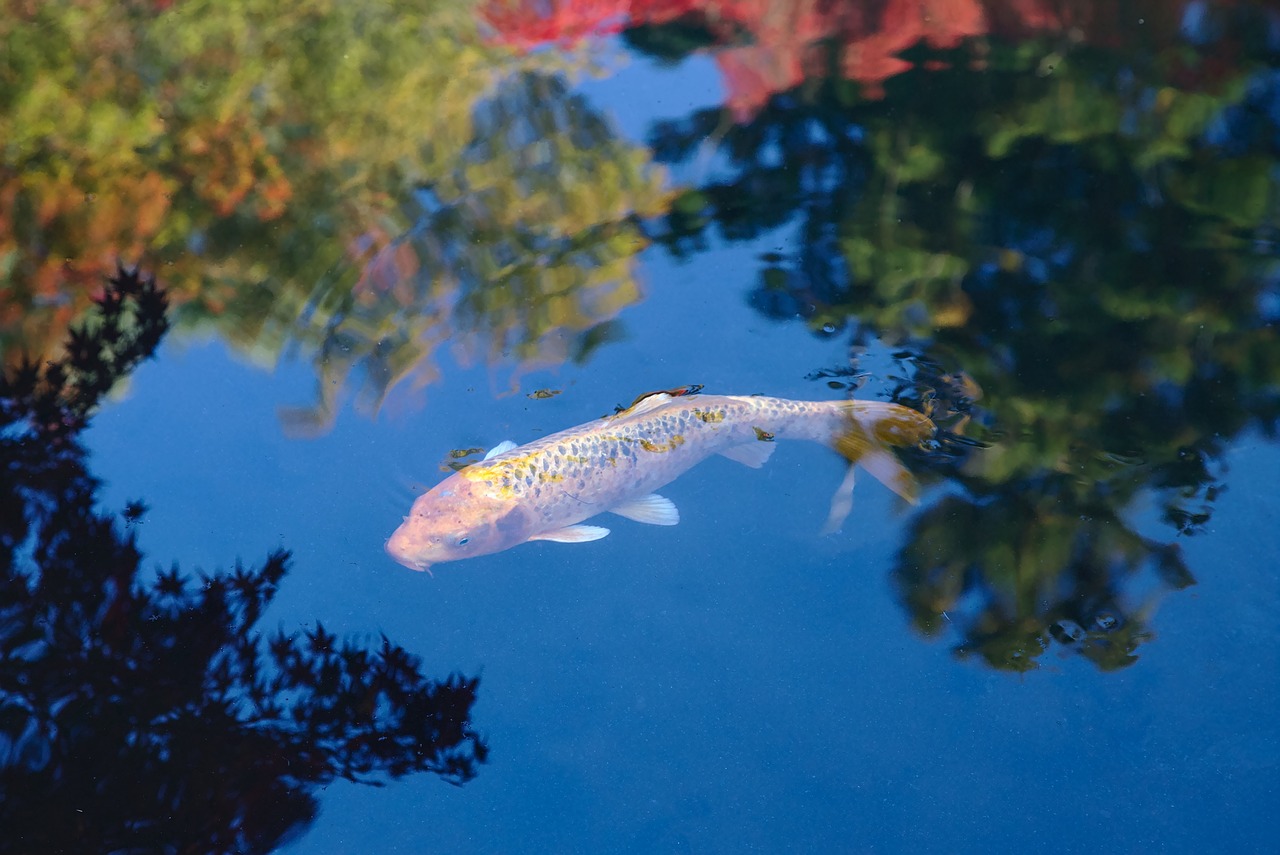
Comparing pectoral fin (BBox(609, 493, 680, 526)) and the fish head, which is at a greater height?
pectoral fin (BBox(609, 493, 680, 526))

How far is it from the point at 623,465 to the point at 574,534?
0.98ft

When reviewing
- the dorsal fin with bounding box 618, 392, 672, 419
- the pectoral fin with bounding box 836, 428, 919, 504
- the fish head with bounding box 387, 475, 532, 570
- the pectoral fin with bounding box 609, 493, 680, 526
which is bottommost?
the fish head with bounding box 387, 475, 532, 570

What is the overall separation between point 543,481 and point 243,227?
7.12ft

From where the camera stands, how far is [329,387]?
143 inches

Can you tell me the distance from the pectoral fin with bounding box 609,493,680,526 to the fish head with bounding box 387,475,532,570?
0.39 meters

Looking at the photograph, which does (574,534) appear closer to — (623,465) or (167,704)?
(623,465)

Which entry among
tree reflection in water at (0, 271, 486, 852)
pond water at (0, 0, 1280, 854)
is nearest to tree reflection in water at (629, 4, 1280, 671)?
pond water at (0, 0, 1280, 854)

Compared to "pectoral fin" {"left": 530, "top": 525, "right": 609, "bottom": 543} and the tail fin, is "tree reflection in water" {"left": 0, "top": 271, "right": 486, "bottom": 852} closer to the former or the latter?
"pectoral fin" {"left": 530, "top": 525, "right": 609, "bottom": 543}

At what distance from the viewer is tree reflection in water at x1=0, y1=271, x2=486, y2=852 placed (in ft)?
9.26

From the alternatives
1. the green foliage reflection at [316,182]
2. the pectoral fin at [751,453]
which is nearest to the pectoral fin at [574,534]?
the pectoral fin at [751,453]

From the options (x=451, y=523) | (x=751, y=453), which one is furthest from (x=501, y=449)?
(x=751, y=453)

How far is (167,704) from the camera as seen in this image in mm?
2980

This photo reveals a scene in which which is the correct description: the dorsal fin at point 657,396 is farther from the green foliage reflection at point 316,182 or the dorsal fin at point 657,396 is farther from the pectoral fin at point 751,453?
the green foliage reflection at point 316,182

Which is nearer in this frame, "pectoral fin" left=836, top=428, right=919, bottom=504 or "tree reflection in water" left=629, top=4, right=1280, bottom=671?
"tree reflection in water" left=629, top=4, right=1280, bottom=671
